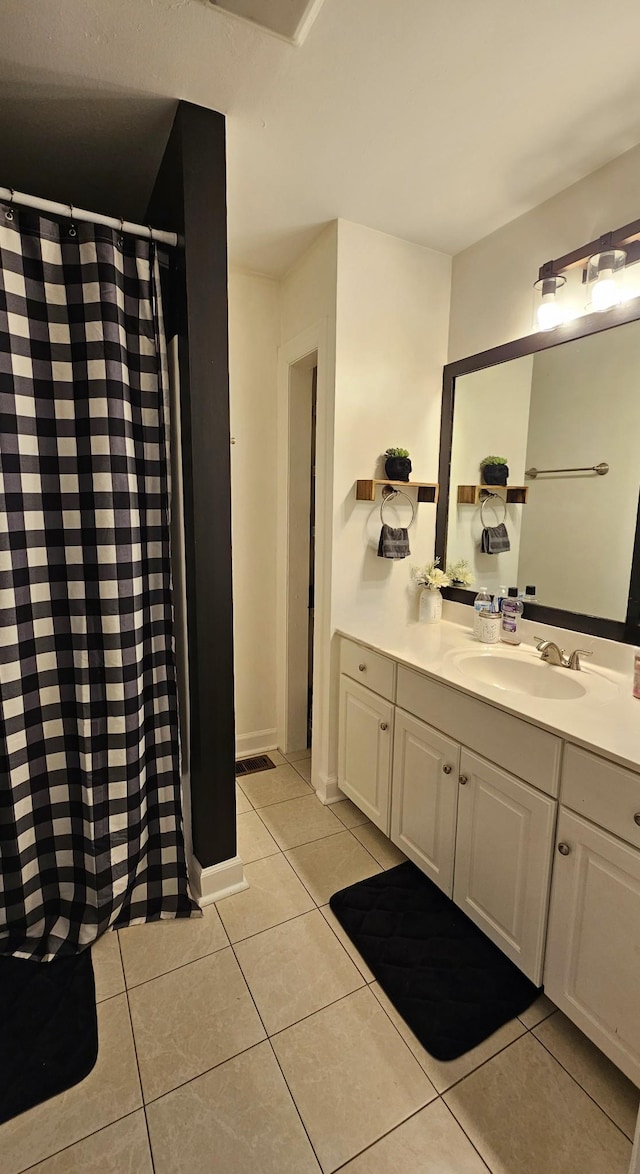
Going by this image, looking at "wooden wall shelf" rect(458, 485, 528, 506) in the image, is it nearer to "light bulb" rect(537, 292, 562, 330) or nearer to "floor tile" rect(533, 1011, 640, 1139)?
Result: "light bulb" rect(537, 292, 562, 330)

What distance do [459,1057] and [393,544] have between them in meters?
1.59

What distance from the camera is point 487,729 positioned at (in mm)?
1397

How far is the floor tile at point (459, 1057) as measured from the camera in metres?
1.18

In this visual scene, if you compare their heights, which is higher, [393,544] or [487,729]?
[393,544]

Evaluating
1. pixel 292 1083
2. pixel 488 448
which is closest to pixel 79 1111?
pixel 292 1083

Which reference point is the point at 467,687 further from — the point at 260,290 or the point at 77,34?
the point at 260,290

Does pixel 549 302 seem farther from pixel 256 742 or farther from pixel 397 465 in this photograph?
pixel 256 742

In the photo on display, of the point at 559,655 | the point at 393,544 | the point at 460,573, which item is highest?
the point at 393,544

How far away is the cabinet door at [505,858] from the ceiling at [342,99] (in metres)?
1.82

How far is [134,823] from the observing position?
1.52m

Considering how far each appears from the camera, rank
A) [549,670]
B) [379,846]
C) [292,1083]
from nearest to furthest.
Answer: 1. [292,1083]
2. [549,670]
3. [379,846]

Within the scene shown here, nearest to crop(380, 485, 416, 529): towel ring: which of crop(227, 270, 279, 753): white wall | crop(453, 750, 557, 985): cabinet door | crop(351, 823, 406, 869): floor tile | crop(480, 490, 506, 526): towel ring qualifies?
crop(480, 490, 506, 526): towel ring

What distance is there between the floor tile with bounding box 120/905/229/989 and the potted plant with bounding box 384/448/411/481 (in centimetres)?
174

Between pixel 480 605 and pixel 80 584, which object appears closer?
pixel 80 584
